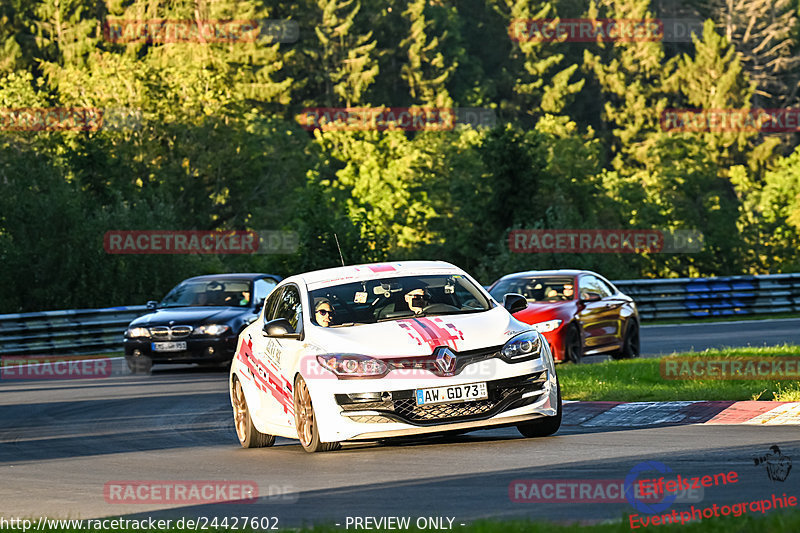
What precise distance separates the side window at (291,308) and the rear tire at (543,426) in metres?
2.13

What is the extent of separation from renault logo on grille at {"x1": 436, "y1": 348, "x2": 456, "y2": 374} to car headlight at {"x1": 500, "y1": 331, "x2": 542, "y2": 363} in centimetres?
45

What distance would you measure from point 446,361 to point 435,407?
1.23ft

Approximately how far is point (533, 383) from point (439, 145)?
76307mm

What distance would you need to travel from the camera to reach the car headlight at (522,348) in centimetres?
1186

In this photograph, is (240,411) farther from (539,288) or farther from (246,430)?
(539,288)

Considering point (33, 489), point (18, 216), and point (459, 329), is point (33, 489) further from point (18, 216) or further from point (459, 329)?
point (18, 216)

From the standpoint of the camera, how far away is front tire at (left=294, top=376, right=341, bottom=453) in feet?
Result: 39.4

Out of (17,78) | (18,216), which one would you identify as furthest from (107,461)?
(17,78)

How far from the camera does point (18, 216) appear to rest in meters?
43.1

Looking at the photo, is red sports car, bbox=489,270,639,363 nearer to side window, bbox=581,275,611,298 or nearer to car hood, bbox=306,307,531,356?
side window, bbox=581,275,611,298
